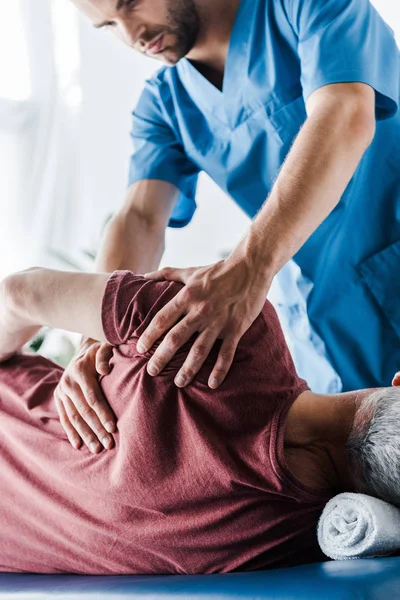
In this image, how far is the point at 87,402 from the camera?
43.9 inches

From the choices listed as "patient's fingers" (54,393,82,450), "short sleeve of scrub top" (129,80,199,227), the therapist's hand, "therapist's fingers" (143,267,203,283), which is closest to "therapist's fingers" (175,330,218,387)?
the therapist's hand

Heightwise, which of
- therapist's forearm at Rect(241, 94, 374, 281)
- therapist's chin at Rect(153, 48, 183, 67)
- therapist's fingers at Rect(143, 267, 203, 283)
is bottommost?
therapist's fingers at Rect(143, 267, 203, 283)

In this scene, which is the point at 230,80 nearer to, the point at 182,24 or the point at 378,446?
the point at 182,24

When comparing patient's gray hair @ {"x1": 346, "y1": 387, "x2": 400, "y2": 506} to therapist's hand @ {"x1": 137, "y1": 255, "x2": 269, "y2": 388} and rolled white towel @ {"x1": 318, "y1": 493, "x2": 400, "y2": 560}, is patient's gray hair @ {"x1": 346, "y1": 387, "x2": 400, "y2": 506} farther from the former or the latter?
therapist's hand @ {"x1": 137, "y1": 255, "x2": 269, "y2": 388}

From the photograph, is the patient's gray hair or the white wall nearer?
the patient's gray hair

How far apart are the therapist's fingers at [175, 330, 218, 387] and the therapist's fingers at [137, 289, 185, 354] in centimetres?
5

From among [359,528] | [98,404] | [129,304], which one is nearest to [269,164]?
[129,304]

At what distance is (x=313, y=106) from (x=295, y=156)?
0.16 meters

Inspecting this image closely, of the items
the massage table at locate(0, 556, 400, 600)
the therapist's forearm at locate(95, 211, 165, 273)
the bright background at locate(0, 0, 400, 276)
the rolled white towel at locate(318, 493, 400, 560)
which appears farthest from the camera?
the bright background at locate(0, 0, 400, 276)

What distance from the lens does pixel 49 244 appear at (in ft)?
9.55

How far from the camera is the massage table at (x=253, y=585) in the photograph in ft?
2.61

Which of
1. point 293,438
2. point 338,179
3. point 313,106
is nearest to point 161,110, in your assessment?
point 313,106

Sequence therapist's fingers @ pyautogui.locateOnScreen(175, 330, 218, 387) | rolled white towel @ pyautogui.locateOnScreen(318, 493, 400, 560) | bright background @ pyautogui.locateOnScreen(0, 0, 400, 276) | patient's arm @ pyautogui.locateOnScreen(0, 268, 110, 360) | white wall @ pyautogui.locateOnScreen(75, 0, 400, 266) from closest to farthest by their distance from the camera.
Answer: rolled white towel @ pyautogui.locateOnScreen(318, 493, 400, 560) < therapist's fingers @ pyautogui.locateOnScreen(175, 330, 218, 387) < patient's arm @ pyautogui.locateOnScreen(0, 268, 110, 360) < bright background @ pyautogui.locateOnScreen(0, 0, 400, 276) < white wall @ pyautogui.locateOnScreen(75, 0, 400, 266)

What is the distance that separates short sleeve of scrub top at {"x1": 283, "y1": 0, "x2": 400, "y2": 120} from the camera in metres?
1.29
